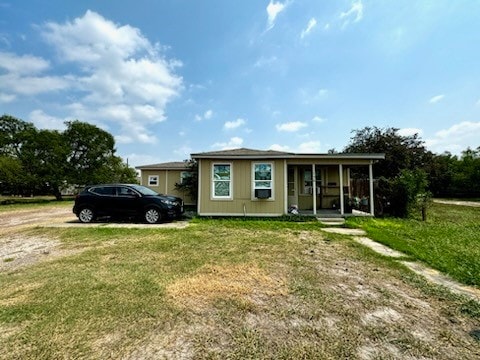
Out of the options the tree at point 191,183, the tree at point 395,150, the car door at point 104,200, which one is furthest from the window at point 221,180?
the tree at point 395,150

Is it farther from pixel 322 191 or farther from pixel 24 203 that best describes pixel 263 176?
pixel 24 203

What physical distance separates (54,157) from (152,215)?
20837 mm

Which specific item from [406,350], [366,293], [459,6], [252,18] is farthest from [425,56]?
[406,350]

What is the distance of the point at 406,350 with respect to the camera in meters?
2.12

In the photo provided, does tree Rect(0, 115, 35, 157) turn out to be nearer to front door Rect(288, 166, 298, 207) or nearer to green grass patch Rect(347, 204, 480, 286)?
front door Rect(288, 166, 298, 207)

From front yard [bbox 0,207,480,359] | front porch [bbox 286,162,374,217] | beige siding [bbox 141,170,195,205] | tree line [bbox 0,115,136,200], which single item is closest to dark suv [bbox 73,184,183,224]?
front yard [bbox 0,207,480,359]

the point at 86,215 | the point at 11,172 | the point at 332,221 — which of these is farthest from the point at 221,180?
the point at 11,172

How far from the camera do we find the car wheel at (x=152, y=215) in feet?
31.7

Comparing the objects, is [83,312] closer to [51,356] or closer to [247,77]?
[51,356]

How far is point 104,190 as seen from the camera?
1005 centimetres

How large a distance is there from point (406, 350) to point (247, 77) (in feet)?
45.7

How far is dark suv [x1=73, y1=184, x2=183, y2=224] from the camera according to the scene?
968cm

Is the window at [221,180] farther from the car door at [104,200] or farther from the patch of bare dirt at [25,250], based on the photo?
the patch of bare dirt at [25,250]

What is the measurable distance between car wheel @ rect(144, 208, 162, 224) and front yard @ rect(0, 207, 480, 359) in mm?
4290
